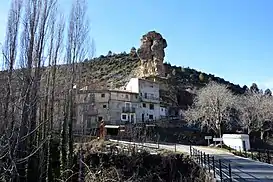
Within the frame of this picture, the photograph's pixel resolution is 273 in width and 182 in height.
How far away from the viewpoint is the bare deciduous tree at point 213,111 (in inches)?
1873

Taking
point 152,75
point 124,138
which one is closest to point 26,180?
point 124,138

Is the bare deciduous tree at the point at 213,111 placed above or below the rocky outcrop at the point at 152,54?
below

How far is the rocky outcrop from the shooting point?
7350 cm

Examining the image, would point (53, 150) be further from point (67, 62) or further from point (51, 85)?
point (67, 62)

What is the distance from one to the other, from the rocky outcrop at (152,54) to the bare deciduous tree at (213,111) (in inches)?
842

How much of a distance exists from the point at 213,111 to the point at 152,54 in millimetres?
30749

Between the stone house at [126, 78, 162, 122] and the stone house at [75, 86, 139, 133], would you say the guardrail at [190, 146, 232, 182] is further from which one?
the stone house at [126, 78, 162, 122]

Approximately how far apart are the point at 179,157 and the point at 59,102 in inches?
450

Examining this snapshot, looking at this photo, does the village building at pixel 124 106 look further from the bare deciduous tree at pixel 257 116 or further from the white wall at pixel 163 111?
the bare deciduous tree at pixel 257 116

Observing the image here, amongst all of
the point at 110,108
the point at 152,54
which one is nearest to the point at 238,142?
the point at 110,108

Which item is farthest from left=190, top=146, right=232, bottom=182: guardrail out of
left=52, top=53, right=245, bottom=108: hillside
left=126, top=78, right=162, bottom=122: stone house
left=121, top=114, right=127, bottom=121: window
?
left=52, top=53, right=245, bottom=108: hillside

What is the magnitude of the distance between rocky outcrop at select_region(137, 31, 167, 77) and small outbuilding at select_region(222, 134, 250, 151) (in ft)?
120

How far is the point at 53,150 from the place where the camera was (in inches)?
894

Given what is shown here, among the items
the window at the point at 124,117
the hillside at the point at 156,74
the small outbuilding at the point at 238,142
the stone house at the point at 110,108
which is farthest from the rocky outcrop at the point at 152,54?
the small outbuilding at the point at 238,142
